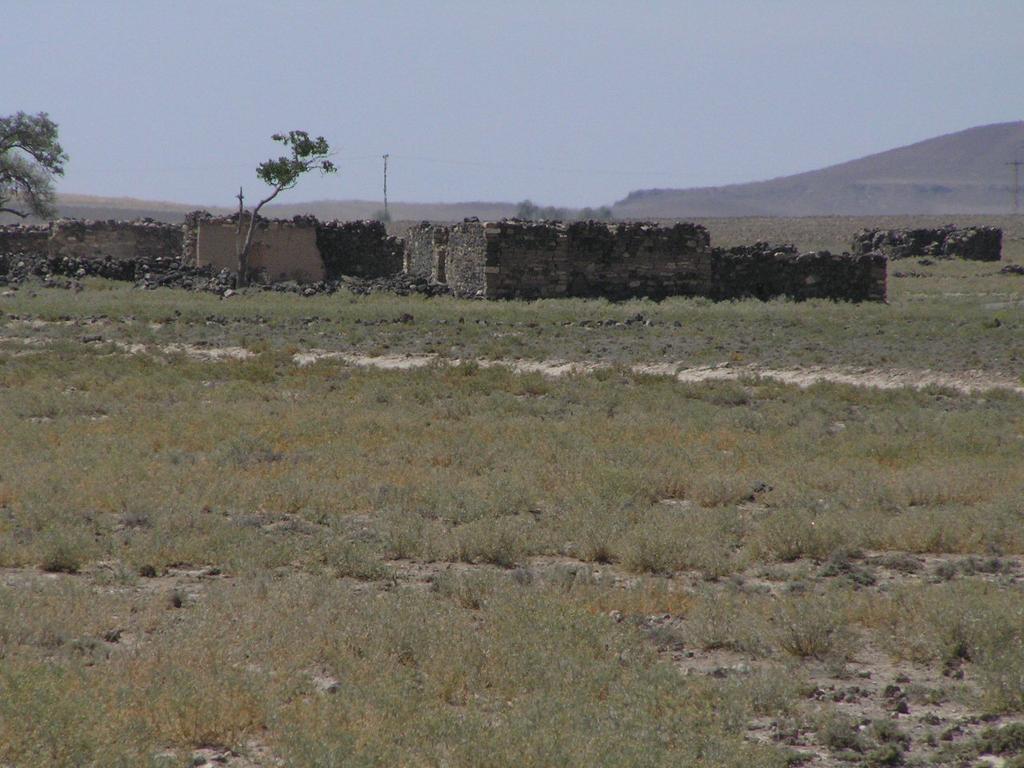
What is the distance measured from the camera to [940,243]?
2135 inches

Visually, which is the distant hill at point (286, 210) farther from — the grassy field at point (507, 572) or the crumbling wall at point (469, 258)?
the grassy field at point (507, 572)

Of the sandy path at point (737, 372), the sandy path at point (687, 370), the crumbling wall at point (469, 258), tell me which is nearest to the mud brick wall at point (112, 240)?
the crumbling wall at point (469, 258)

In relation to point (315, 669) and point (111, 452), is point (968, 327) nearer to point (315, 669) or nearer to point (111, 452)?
point (111, 452)

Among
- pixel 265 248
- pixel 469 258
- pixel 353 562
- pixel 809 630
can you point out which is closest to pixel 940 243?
pixel 469 258

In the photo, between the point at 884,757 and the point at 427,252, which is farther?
the point at 427,252

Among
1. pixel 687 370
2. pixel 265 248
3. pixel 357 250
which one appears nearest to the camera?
pixel 687 370

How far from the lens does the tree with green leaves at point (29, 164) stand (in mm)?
55688

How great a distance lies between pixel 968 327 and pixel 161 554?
18957 millimetres

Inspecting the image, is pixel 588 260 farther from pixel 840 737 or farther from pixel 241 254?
pixel 840 737

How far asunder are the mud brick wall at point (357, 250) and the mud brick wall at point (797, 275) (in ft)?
43.7

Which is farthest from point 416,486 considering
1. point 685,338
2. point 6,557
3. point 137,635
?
point 685,338

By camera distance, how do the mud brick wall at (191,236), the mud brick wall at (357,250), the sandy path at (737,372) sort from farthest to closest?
the mud brick wall at (357,250), the mud brick wall at (191,236), the sandy path at (737,372)

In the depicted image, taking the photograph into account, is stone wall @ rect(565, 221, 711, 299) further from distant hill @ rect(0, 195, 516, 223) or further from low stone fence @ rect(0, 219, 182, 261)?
distant hill @ rect(0, 195, 516, 223)

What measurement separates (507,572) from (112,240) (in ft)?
133
